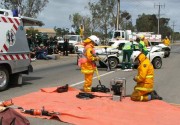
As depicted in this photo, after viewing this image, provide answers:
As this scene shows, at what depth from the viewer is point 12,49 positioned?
12539mm

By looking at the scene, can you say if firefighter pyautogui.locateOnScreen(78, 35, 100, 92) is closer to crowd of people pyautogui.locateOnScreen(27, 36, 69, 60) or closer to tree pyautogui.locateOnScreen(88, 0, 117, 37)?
crowd of people pyautogui.locateOnScreen(27, 36, 69, 60)

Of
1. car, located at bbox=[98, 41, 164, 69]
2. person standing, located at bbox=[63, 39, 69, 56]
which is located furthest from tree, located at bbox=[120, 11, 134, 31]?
car, located at bbox=[98, 41, 164, 69]

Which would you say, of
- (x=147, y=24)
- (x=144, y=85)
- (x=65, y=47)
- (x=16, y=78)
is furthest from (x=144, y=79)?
(x=147, y=24)

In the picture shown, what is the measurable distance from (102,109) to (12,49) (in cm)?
474

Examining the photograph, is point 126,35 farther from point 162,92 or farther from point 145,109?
point 145,109

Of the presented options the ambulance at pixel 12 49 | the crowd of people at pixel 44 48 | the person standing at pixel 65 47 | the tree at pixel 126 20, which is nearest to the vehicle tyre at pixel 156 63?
the crowd of people at pixel 44 48

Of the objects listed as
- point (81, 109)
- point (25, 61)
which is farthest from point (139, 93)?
point (25, 61)

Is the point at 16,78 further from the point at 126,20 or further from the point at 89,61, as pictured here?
the point at 126,20

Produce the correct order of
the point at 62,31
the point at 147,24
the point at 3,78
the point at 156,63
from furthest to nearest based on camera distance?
the point at 147,24, the point at 62,31, the point at 156,63, the point at 3,78

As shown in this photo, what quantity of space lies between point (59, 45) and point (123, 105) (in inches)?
1061

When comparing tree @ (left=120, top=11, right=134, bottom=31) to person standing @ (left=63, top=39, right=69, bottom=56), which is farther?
tree @ (left=120, top=11, right=134, bottom=31)

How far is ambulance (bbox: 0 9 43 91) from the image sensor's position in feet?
39.8

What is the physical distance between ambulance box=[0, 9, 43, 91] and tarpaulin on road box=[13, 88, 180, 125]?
2060 mm

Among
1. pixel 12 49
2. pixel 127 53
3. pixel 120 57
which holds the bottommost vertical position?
pixel 120 57
